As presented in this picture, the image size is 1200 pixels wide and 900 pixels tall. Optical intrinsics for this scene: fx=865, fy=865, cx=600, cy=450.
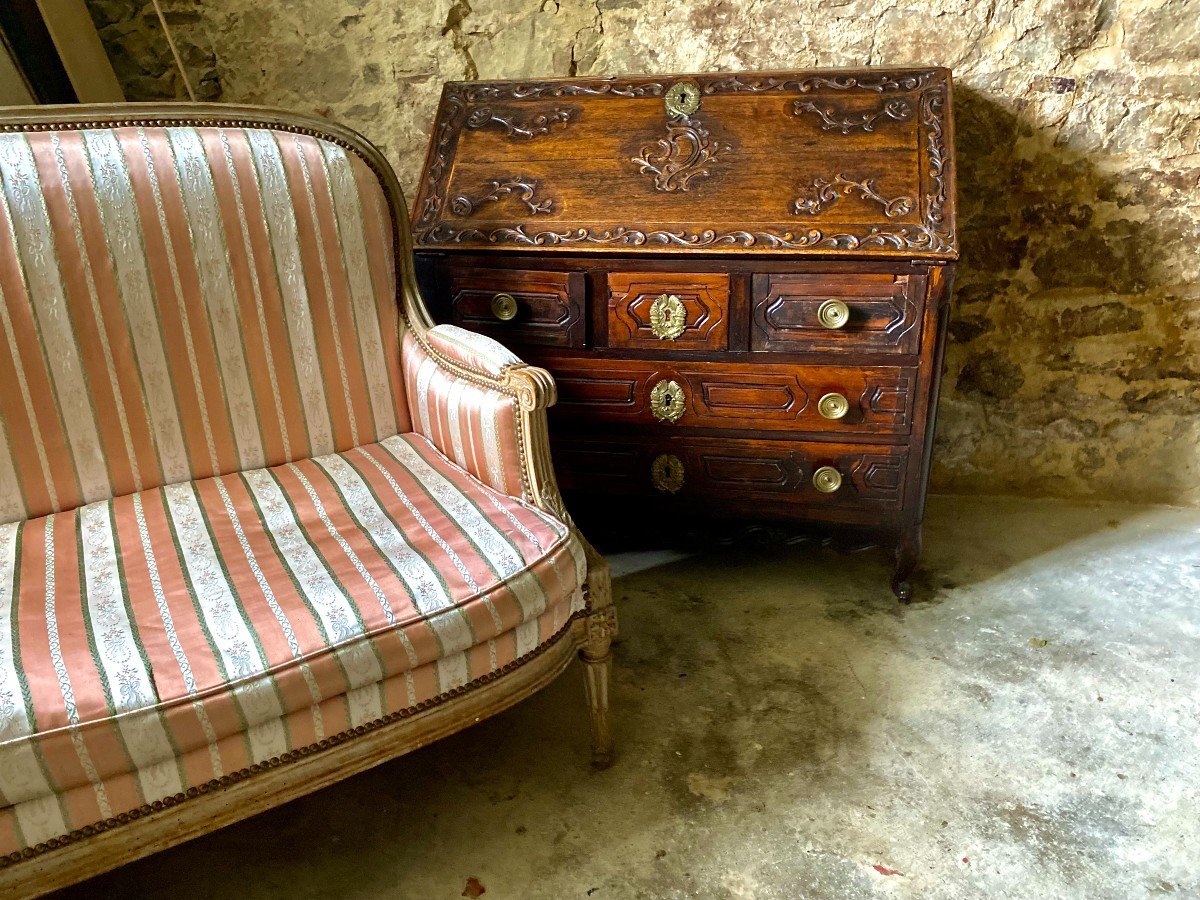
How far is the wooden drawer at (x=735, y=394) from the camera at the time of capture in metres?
1.82

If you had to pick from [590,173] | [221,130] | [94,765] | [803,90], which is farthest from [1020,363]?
[94,765]

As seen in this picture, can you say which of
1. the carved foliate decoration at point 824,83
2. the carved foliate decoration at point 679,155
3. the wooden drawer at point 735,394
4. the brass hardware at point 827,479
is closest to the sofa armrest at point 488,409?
the wooden drawer at point 735,394

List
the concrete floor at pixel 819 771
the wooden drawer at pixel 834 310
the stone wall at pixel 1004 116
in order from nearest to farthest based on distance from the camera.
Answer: the concrete floor at pixel 819 771, the wooden drawer at pixel 834 310, the stone wall at pixel 1004 116

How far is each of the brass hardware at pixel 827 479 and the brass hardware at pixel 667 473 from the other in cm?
31

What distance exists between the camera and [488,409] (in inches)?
58.4

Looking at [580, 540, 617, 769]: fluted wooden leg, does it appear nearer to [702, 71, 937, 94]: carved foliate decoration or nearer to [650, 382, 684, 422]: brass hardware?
[650, 382, 684, 422]: brass hardware

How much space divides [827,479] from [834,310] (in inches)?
15.2

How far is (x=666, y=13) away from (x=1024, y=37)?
87 centimetres

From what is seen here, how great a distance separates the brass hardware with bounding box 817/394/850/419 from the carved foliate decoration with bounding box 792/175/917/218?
380 millimetres

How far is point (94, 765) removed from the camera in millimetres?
1064

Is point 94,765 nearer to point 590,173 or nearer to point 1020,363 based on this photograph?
point 590,173

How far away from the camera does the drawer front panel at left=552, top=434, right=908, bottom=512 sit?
1.91 m

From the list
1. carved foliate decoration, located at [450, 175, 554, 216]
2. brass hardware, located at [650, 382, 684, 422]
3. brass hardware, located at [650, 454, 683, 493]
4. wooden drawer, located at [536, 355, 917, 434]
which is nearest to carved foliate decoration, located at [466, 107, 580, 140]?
carved foliate decoration, located at [450, 175, 554, 216]

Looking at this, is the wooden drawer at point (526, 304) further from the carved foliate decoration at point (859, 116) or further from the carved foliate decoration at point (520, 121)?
the carved foliate decoration at point (859, 116)
